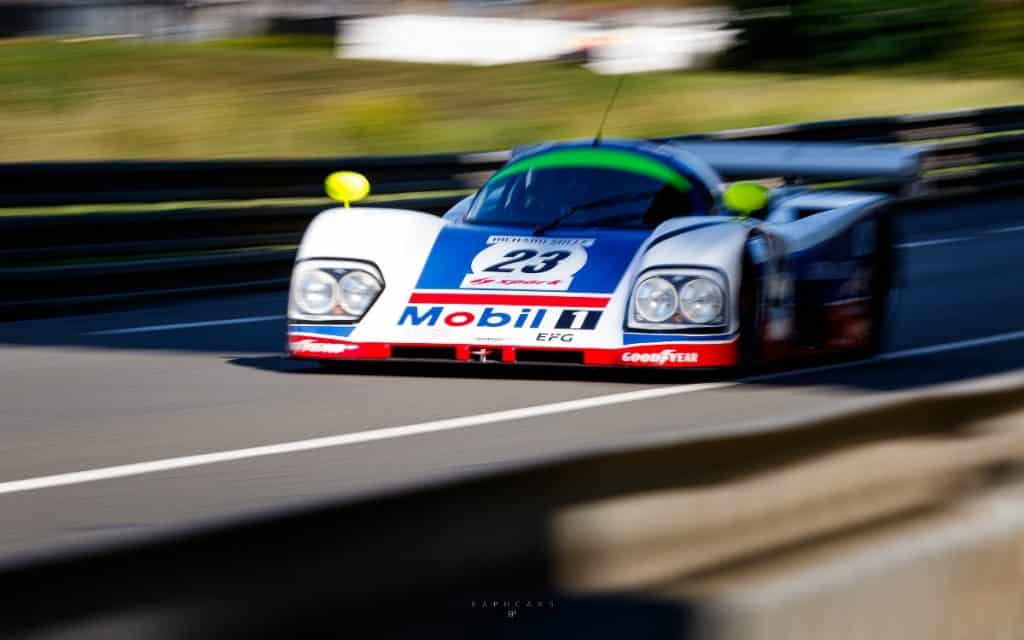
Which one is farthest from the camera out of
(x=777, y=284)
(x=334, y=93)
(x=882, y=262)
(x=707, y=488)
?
(x=334, y=93)

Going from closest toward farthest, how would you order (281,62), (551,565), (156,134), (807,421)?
(551,565)
(807,421)
(156,134)
(281,62)

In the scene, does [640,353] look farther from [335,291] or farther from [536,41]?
[536,41]

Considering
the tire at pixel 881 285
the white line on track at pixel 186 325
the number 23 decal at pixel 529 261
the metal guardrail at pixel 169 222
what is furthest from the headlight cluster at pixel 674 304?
the white line on track at pixel 186 325

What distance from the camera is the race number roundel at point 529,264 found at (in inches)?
321

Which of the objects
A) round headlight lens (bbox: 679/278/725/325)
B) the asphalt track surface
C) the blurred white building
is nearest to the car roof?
the asphalt track surface

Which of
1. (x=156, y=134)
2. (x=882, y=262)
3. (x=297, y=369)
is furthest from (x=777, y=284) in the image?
(x=156, y=134)

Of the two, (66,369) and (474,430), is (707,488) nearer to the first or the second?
(474,430)

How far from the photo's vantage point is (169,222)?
448 inches

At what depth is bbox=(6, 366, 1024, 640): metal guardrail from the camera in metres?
2.38

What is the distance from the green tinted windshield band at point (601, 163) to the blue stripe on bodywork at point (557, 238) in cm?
46

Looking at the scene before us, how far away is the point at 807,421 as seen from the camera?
134 inches

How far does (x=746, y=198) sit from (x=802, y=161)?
1.94m

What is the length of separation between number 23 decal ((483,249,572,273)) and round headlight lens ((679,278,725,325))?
0.57 meters

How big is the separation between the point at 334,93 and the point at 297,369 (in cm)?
1675
